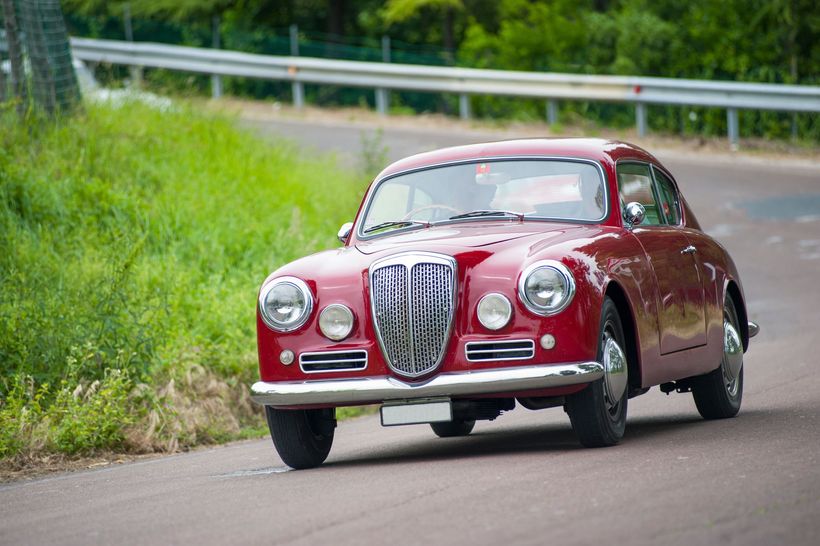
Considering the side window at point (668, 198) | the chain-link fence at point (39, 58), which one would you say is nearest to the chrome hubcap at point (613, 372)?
the side window at point (668, 198)

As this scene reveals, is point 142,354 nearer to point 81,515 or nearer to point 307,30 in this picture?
point 81,515

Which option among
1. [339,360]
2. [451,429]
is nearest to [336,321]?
[339,360]

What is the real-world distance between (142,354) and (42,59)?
6.76 m

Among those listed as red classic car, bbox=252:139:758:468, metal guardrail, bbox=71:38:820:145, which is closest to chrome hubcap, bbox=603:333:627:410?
red classic car, bbox=252:139:758:468

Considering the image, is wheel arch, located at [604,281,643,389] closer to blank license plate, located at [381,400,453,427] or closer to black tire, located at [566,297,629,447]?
black tire, located at [566,297,629,447]

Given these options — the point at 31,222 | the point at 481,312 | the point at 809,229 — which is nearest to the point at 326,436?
the point at 481,312

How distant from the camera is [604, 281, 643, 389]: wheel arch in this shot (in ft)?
25.6

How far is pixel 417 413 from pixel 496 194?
5.95 ft

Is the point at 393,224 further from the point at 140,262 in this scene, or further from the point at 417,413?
the point at 140,262

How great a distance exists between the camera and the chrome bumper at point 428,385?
7148mm

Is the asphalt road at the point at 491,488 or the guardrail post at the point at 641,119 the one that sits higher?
the asphalt road at the point at 491,488

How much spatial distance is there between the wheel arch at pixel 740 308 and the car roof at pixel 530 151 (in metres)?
1.42

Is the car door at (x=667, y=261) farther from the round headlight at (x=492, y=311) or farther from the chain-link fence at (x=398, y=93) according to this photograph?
the chain-link fence at (x=398, y=93)

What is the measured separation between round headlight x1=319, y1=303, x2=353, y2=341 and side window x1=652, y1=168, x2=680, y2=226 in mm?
2883
